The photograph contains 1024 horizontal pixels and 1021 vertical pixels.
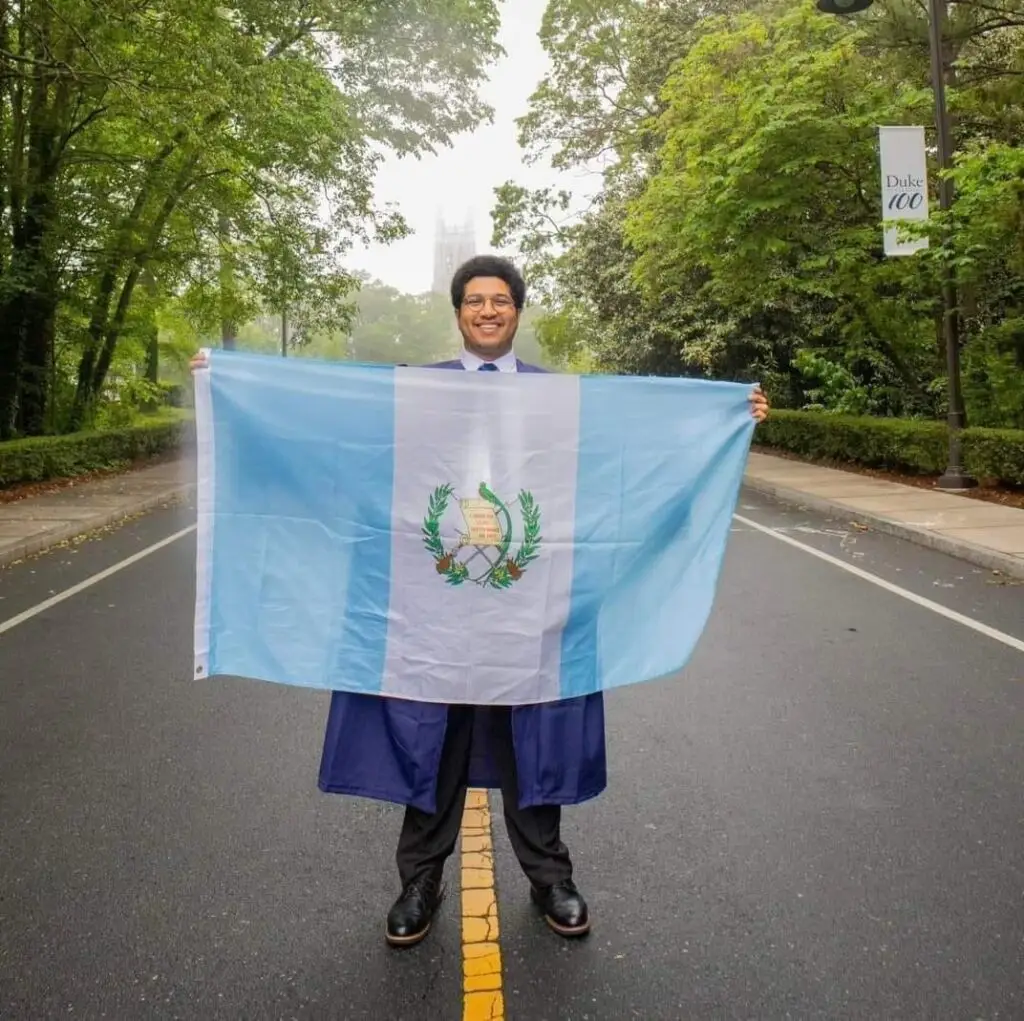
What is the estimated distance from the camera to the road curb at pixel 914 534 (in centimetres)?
969

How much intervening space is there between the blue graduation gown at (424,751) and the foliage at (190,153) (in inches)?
460

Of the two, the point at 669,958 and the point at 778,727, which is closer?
the point at 669,958

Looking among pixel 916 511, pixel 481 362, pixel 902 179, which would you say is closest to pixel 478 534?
pixel 481 362

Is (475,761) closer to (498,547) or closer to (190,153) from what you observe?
(498,547)

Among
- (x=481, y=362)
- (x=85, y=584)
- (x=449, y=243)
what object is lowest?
(x=85, y=584)

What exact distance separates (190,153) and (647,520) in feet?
60.6

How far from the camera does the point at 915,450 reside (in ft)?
58.2

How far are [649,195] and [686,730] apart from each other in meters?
18.6

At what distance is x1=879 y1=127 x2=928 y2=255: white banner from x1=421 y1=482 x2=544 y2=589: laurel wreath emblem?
13.1 m

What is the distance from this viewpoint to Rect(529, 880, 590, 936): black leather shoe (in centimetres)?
318

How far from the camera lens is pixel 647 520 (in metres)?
3.36

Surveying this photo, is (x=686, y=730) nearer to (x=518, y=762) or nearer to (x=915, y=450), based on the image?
(x=518, y=762)

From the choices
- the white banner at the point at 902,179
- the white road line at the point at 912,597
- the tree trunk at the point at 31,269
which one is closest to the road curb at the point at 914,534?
the white road line at the point at 912,597

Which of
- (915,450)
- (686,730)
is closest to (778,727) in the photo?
(686,730)
